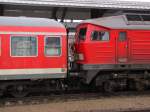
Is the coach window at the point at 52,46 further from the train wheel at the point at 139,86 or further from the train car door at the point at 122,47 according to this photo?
the train wheel at the point at 139,86

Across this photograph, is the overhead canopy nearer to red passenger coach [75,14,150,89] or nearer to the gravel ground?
red passenger coach [75,14,150,89]

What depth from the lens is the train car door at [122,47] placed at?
62.2 feet

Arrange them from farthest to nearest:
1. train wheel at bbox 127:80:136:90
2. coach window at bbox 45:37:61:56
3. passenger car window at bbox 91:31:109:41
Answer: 1. train wheel at bbox 127:80:136:90
2. passenger car window at bbox 91:31:109:41
3. coach window at bbox 45:37:61:56

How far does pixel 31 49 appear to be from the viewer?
17578mm

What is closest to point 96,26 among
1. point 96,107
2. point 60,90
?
point 60,90

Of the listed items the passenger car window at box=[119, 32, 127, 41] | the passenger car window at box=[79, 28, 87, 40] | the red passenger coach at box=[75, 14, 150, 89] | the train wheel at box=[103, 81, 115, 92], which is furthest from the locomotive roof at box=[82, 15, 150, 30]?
the train wheel at box=[103, 81, 115, 92]

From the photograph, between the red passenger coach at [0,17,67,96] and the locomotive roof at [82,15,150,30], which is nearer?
the red passenger coach at [0,17,67,96]

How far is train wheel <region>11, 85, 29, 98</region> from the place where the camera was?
57.9 feet

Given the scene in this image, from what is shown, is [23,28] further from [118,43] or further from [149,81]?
[149,81]

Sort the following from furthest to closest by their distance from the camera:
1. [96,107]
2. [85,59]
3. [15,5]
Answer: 1. [15,5]
2. [85,59]
3. [96,107]

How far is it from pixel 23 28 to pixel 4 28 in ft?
2.67

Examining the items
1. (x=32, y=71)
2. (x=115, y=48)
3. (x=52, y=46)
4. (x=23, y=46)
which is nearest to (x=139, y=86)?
(x=115, y=48)

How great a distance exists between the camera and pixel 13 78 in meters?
17.2

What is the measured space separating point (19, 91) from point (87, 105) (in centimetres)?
351
